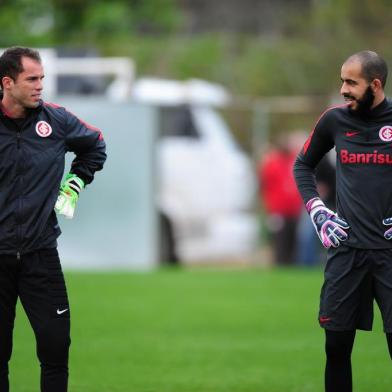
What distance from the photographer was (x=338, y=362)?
6.56 m

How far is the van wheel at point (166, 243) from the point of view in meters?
18.2

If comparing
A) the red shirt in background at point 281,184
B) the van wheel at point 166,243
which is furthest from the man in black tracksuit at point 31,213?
the van wheel at point 166,243

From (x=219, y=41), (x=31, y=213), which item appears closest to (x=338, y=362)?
(x=31, y=213)

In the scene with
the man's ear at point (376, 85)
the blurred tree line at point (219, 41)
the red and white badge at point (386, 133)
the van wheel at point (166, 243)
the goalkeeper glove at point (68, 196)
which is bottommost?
the van wheel at point (166, 243)

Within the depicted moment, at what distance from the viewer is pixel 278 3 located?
34.2 m

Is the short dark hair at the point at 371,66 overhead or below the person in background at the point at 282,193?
overhead

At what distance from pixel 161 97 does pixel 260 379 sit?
1158 centimetres

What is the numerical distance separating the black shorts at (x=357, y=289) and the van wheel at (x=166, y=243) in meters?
11.7

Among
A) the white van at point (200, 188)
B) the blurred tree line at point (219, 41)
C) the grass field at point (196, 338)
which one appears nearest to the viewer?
the grass field at point (196, 338)

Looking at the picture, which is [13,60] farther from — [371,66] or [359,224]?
[359,224]

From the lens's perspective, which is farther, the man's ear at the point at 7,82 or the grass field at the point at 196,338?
the grass field at the point at 196,338

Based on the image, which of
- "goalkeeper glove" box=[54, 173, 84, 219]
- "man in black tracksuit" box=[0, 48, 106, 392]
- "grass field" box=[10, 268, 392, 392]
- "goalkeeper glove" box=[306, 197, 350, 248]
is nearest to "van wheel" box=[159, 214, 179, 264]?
"grass field" box=[10, 268, 392, 392]

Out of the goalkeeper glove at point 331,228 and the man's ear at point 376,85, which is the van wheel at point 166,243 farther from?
the man's ear at point 376,85

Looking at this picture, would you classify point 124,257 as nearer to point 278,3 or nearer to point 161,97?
point 161,97
